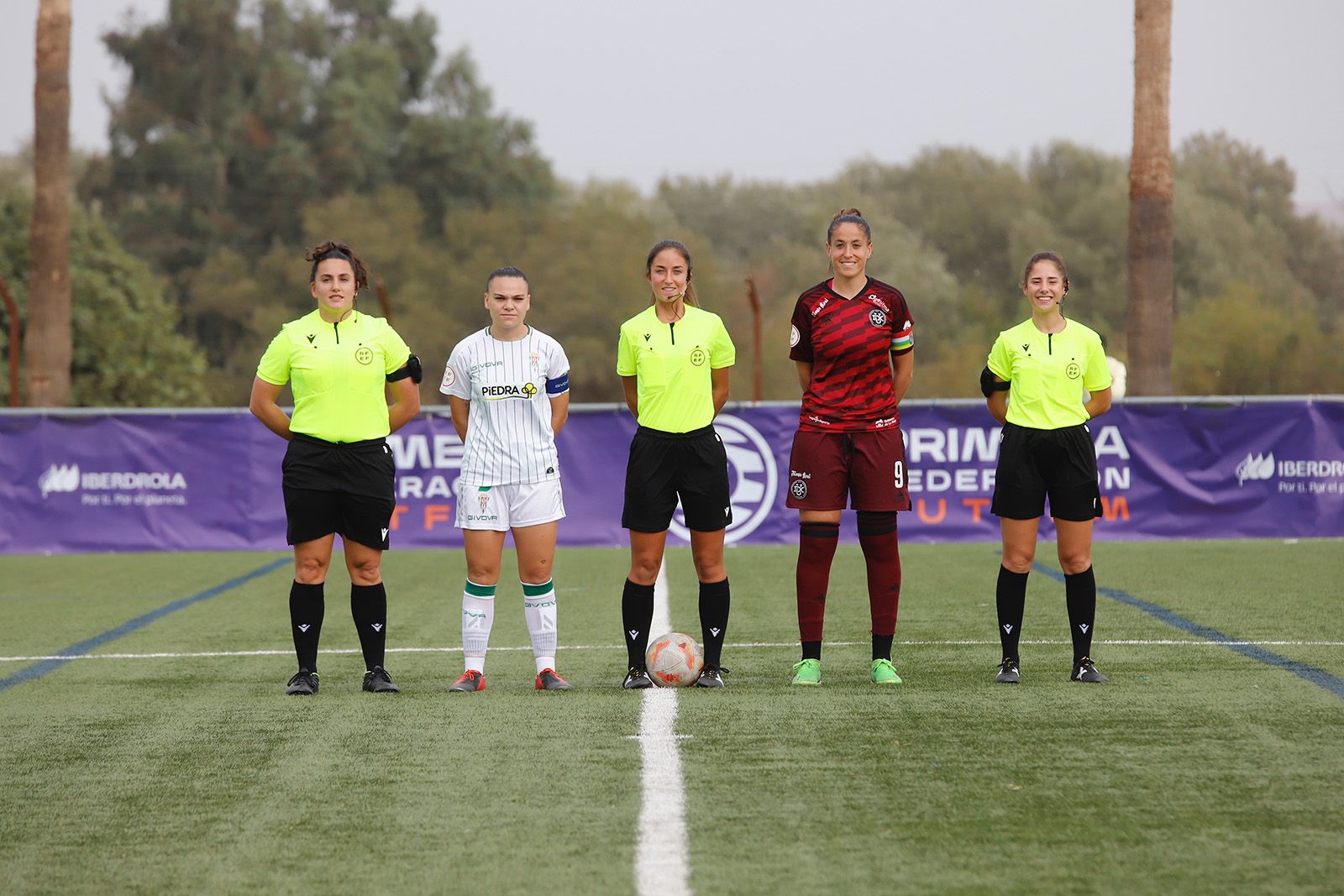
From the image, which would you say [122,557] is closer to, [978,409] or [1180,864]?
[978,409]

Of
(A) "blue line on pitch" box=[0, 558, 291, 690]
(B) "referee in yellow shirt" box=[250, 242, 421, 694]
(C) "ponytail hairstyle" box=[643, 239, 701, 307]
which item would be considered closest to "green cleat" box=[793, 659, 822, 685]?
(C) "ponytail hairstyle" box=[643, 239, 701, 307]

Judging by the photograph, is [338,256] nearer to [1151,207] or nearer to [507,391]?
[507,391]

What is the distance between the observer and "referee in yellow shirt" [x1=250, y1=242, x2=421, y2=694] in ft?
19.1

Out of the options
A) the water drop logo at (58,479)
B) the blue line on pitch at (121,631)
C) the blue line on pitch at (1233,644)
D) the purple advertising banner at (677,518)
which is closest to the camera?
the blue line on pitch at (1233,644)

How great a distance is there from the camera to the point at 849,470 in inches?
233

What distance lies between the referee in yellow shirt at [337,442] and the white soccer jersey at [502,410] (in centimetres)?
24

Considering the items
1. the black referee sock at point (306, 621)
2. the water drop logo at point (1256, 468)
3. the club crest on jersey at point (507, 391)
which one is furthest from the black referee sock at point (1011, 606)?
the water drop logo at point (1256, 468)

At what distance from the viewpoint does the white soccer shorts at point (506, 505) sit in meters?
5.80

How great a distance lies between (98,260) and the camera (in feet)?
111

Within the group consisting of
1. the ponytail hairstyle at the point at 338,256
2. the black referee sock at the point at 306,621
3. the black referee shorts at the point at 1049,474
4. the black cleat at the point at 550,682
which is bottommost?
the black cleat at the point at 550,682

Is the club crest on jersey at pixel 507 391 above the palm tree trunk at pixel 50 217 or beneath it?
beneath

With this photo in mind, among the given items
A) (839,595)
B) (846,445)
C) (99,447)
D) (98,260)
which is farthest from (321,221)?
(846,445)

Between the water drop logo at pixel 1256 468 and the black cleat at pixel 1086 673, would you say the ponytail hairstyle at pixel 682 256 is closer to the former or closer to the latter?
the black cleat at pixel 1086 673

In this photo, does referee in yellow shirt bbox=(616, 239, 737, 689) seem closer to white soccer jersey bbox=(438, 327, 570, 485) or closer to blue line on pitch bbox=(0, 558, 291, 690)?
white soccer jersey bbox=(438, 327, 570, 485)
